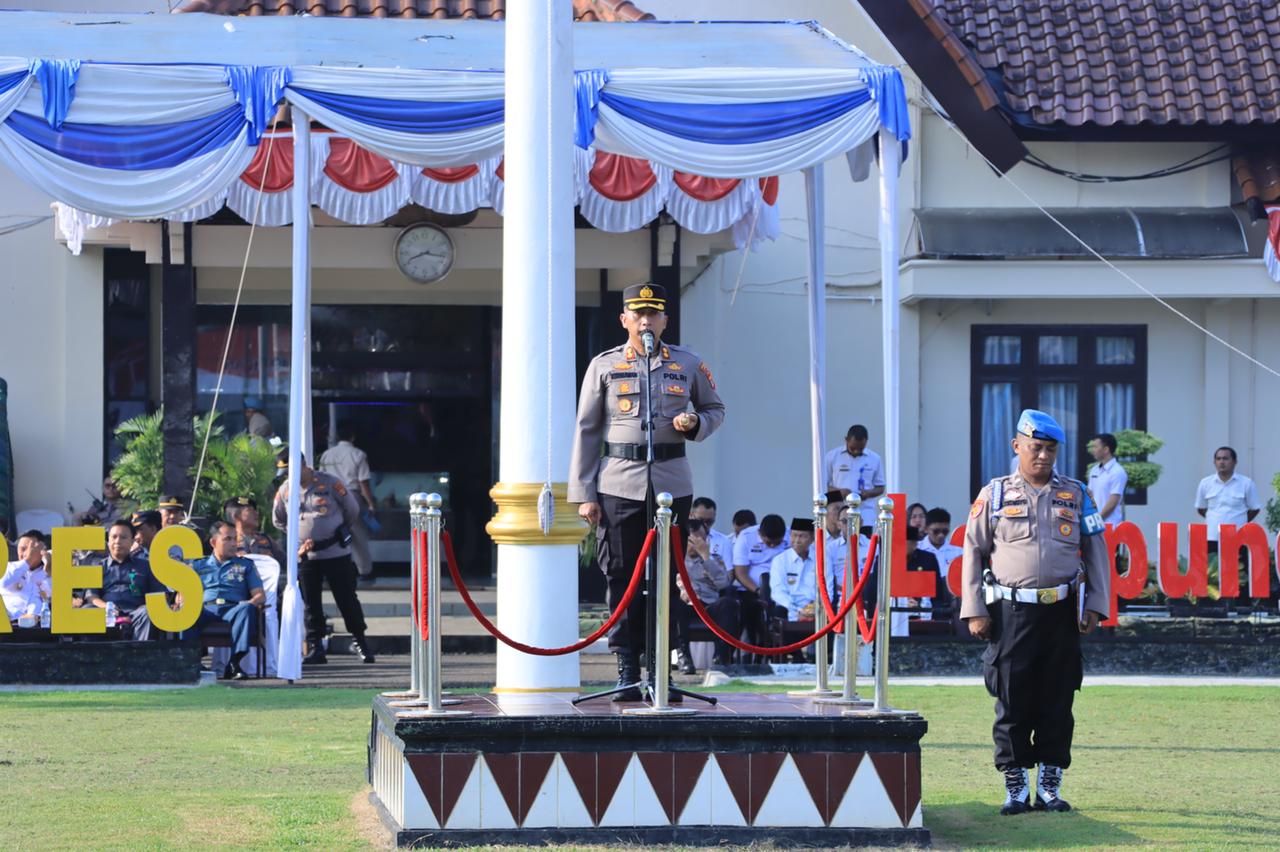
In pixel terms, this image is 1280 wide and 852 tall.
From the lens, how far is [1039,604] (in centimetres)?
878

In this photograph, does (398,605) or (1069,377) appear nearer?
(398,605)

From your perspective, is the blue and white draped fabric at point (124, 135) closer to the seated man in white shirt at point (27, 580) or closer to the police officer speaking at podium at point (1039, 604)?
the seated man in white shirt at point (27, 580)

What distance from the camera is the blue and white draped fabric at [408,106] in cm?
1485

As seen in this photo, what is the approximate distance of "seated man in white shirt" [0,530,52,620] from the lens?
→ 50.5ft

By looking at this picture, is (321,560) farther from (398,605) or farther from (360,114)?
(360,114)

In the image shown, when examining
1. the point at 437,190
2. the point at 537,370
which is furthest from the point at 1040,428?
the point at 437,190

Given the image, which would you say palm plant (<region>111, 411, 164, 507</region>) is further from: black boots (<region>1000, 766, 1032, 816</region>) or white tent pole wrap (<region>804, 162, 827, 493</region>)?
black boots (<region>1000, 766, 1032, 816</region>)

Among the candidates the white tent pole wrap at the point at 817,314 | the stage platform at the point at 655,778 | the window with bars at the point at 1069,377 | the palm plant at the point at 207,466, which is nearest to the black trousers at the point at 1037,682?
the stage platform at the point at 655,778

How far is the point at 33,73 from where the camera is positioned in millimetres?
14375

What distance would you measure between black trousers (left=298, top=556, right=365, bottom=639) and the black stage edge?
1.82m

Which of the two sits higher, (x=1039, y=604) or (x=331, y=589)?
(x=1039, y=604)

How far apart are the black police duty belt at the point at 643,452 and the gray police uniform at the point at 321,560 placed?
25.6 ft

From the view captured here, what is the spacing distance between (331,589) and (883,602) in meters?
9.04

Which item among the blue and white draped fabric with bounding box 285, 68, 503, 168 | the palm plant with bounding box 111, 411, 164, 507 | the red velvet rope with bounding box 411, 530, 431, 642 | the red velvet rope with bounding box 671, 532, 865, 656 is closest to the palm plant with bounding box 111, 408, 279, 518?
the palm plant with bounding box 111, 411, 164, 507
